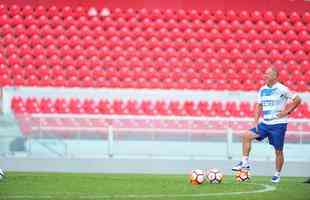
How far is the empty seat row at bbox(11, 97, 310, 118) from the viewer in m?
17.0

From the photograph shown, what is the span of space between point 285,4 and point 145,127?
276 inches

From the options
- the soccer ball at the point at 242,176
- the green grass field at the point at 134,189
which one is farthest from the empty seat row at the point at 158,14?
the soccer ball at the point at 242,176

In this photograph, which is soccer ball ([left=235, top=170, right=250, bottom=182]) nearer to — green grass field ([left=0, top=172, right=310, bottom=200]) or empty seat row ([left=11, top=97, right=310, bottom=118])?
green grass field ([left=0, top=172, right=310, bottom=200])

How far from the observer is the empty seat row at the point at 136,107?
17.0 meters

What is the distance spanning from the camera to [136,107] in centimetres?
1703

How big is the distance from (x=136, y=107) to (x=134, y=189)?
323 inches

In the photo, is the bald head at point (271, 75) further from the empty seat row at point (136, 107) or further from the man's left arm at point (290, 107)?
the empty seat row at point (136, 107)

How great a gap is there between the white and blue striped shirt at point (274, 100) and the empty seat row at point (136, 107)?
21.7ft

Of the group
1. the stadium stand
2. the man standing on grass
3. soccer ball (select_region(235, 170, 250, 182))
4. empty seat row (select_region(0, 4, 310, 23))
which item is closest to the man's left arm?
the man standing on grass

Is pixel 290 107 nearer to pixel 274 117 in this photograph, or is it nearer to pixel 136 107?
pixel 274 117

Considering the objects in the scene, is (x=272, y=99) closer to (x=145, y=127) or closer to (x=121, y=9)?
(x=145, y=127)

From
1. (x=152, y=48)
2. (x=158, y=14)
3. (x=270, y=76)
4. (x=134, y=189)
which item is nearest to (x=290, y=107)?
(x=270, y=76)

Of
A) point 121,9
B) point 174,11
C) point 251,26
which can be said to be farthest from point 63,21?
point 251,26

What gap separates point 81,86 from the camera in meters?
17.9
